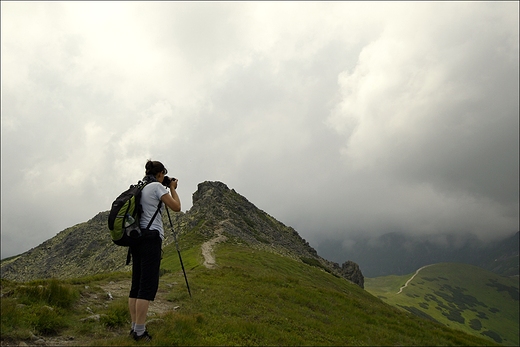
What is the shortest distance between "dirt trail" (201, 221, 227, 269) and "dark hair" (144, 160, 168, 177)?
905 inches

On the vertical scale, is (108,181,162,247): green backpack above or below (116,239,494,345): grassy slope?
above

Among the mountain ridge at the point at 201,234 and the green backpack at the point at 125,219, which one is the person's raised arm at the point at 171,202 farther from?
the mountain ridge at the point at 201,234

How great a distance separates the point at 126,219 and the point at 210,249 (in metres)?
38.1

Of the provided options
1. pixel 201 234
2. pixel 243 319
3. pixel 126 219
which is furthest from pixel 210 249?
pixel 126 219

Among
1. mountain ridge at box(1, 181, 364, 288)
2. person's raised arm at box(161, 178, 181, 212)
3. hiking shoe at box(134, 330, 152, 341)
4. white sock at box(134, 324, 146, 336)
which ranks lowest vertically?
hiking shoe at box(134, 330, 152, 341)

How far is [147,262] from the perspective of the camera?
28.5ft

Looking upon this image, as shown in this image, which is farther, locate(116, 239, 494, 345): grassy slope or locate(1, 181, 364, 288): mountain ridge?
locate(1, 181, 364, 288): mountain ridge

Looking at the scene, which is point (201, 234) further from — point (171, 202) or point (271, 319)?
point (171, 202)

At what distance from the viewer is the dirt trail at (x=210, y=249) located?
3349 centimetres

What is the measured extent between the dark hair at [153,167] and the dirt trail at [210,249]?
75.4ft

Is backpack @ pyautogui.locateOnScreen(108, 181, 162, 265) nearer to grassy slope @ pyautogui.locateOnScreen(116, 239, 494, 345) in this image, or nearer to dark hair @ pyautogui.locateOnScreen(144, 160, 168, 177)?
dark hair @ pyautogui.locateOnScreen(144, 160, 168, 177)

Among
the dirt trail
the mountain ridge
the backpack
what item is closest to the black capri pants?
the backpack

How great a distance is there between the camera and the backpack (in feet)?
27.9

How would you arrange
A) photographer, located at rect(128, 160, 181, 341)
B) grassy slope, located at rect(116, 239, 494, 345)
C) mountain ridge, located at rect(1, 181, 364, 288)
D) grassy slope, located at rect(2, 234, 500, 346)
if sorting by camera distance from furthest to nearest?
1. mountain ridge, located at rect(1, 181, 364, 288)
2. grassy slope, located at rect(116, 239, 494, 345)
3. grassy slope, located at rect(2, 234, 500, 346)
4. photographer, located at rect(128, 160, 181, 341)
